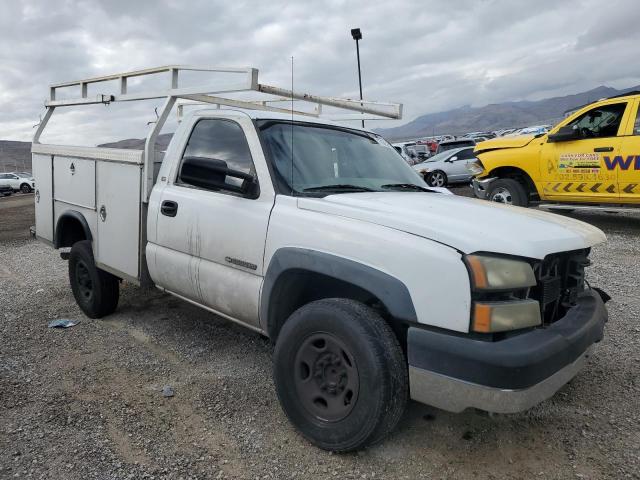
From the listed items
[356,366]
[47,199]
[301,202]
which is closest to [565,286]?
[356,366]

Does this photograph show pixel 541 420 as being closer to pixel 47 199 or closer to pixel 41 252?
pixel 47 199

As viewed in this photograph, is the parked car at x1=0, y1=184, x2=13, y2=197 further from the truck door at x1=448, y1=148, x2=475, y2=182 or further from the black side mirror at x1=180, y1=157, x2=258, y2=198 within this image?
the black side mirror at x1=180, y1=157, x2=258, y2=198

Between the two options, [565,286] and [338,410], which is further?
[565,286]

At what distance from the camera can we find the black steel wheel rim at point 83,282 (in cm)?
489

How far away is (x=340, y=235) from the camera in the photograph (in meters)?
2.57

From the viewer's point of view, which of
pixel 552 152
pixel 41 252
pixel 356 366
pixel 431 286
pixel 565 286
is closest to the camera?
pixel 431 286

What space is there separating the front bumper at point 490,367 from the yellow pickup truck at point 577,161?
19.7 feet

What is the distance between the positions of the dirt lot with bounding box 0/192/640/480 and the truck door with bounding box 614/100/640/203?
3.41m

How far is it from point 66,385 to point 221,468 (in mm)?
1587

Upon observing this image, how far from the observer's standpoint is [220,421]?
3.00 meters

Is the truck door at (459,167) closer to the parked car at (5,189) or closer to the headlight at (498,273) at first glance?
the headlight at (498,273)

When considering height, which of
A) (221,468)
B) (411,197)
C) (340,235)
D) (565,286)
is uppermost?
(411,197)

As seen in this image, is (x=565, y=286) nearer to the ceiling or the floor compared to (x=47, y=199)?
nearer to the floor

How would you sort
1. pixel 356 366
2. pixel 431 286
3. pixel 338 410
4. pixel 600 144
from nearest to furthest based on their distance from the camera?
1. pixel 431 286
2. pixel 356 366
3. pixel 338 410
4. pixel 600 144
